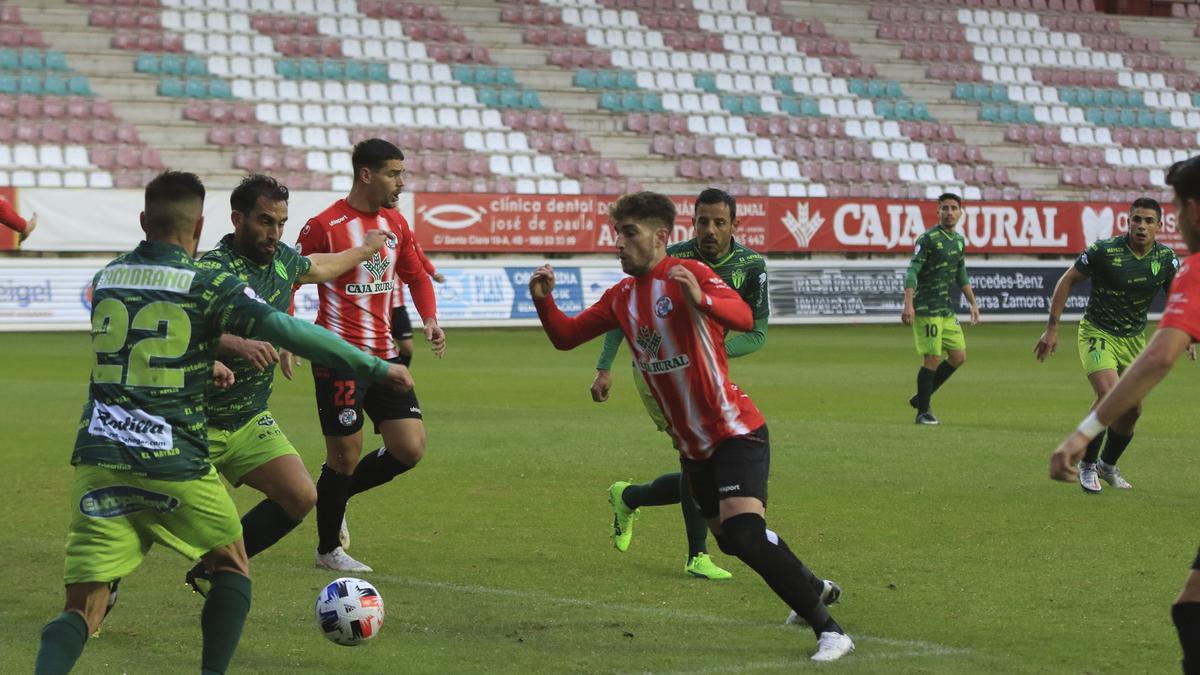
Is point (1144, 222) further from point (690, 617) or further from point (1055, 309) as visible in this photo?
point (690, 617)

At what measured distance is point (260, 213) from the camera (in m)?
7.25

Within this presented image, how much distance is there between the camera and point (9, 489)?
1119 cm

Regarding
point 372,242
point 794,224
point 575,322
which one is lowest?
point 794,224

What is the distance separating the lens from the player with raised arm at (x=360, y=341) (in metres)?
8.37

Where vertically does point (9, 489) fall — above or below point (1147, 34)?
below

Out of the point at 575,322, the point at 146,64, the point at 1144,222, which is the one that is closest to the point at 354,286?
the point at 575,322

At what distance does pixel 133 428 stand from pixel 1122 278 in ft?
28.5

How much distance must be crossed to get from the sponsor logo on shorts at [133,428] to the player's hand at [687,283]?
6.59ft

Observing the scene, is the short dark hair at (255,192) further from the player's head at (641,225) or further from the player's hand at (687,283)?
the player's hand at (687,283)

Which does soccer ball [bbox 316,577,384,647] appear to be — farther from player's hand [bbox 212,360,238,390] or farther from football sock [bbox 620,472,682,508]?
football sock [bbox 620,472,682,508]

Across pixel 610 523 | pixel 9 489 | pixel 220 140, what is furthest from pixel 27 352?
pixel 610 523

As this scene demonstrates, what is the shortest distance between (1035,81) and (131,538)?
146 ft

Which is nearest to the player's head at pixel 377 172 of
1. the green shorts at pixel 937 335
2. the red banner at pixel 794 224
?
the green shorts at pixel 937 335

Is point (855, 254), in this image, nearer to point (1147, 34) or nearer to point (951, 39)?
point (951, 39)
